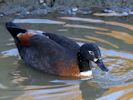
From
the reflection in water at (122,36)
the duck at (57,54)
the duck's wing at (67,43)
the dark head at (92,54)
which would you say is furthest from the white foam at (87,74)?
the reflection in water at (122,36)

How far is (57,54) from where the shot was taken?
359 inches

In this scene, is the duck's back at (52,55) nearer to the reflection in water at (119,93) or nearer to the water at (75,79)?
the water at (75,79)

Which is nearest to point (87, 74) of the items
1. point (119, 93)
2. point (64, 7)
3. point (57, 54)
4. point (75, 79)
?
point (75, 79)

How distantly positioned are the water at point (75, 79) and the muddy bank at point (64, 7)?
302 millimetres

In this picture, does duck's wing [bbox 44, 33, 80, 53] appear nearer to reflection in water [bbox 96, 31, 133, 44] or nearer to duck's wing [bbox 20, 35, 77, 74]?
duck's wing [bbox 20, 35, 77, 74]

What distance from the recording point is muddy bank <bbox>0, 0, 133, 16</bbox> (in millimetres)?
11578

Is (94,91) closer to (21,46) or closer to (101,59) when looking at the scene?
(101,59)

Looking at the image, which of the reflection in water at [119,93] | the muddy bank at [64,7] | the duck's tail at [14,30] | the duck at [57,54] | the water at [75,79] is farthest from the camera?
the muddy bank at [64,7]

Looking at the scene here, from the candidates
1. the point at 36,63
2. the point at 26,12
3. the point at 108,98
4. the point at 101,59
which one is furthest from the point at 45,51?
the point at 26,12

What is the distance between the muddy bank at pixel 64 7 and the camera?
11.6m

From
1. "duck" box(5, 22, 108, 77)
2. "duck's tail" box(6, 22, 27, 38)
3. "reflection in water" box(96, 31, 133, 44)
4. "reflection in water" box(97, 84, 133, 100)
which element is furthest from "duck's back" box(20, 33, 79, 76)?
"reflection in water" box(96, 31, 133, 44)

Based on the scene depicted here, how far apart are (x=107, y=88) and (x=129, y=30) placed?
2.44 m

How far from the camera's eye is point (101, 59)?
348 inches

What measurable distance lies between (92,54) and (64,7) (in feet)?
10.2
